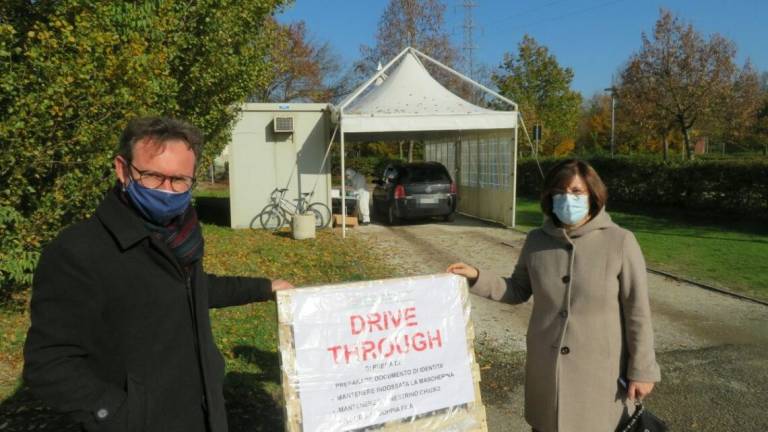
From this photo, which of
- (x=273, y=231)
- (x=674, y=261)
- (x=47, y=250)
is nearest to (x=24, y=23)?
(x=47, y=250)

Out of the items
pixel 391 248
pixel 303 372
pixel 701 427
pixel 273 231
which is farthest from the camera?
pixel 273 231

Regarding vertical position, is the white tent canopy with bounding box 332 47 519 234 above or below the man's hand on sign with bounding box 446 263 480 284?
above

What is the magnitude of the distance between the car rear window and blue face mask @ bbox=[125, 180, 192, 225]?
1298cm

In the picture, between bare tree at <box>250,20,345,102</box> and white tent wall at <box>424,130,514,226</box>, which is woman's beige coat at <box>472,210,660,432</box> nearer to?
white tent wall at <box>424,130,514,226</box>

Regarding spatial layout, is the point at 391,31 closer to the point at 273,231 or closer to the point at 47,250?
the point at 273,231

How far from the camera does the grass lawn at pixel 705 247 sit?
8.65 m

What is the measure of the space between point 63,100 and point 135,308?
12.7 ft

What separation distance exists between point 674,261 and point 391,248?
5.38m

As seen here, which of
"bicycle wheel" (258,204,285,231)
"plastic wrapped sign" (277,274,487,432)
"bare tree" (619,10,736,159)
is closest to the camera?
"plastic wrapped sign" (277,274,487,432)

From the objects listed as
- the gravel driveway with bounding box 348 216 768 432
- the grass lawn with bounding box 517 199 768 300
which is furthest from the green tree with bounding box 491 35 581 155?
the gravel driveway with bounding box 348 216 768 432

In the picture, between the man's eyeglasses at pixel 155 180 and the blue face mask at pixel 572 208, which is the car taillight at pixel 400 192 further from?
the man's eyeglasses at pixel 155 180

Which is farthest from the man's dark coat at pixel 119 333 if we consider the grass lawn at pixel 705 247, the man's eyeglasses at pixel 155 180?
the grass lawn at pixel 705 247

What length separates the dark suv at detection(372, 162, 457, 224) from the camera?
1483 cm

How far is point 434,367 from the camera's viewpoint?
108 inches
